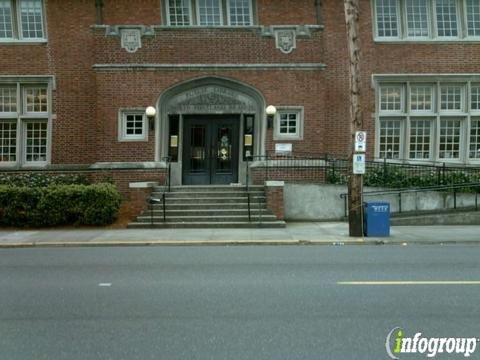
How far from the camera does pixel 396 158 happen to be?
68.4 feet

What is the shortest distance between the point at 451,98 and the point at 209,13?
32.2 ft

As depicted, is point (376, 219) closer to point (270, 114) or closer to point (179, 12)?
point (270, 114)

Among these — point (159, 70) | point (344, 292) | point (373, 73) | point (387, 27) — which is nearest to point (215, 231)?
point (159, 70)

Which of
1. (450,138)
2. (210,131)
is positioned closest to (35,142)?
(210,131)

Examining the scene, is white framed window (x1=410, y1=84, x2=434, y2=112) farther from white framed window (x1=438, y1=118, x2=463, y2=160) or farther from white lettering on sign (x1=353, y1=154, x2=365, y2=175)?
white lettering on sign (x1=353, y1=154, x2=365, y2=175)

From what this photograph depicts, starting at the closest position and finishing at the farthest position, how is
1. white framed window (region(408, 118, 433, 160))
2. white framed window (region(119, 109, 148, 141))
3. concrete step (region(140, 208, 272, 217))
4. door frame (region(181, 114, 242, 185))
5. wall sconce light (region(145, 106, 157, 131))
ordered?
concrete step (region(140, 208, 272, 217))
wall sconce light (region(145, 106, 157, 131))
white framed window (region(119, 109, 148, 141))
door frame (region(181, 114, 242, 185))
white framed window (region(408, 118, 433, 160))

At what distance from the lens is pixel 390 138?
21.0 metres

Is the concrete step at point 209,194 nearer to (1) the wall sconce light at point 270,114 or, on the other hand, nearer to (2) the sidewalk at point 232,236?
(2) the sidewalk at point 232,236

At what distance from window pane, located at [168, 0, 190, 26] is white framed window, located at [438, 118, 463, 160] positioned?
10646mm

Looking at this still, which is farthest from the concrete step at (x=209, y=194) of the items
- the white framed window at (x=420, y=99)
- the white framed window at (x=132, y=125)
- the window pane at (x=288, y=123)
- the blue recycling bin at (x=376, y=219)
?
the white framed window at (x=420, y=99)

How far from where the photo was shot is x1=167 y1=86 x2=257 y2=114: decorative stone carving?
64.2 ft

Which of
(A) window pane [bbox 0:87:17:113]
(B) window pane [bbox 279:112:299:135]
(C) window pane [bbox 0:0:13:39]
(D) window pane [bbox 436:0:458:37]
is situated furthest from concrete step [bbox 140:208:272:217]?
(D) window pane [bbox 436:0:458:37]

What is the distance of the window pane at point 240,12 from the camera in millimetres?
20812

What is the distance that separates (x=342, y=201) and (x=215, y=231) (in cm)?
498
